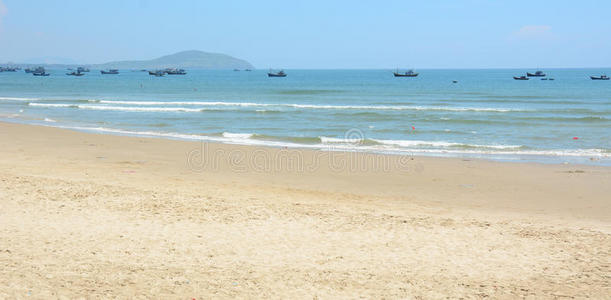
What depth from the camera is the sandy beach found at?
226 inches

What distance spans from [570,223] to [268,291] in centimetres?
570

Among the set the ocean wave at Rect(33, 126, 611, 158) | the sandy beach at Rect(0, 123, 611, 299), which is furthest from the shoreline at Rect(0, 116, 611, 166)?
the sandy beach at Rect(0, 123, 611, 299)

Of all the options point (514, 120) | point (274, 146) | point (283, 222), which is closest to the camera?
point (283, 222)

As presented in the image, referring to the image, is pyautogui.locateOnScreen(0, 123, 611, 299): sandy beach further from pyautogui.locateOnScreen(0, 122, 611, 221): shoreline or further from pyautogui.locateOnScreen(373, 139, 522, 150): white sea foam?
pyautogui.locateOnScreen(373, 139, 522, 150): white sea foam

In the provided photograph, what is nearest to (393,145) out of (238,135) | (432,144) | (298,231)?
Result: (432,144)

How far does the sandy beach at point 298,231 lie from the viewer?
5.74 meters

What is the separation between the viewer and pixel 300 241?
23.9 ft

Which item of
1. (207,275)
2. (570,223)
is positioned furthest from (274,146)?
(207,275)

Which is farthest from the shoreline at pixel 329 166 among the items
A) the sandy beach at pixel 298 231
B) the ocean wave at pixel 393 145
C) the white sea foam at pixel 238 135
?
the white sea foam at pixel 238 135

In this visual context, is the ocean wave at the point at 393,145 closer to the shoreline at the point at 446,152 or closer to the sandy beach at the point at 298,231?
the shoreline at the point at 446,152

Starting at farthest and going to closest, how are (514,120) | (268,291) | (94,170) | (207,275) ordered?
1. (514,120)
2. (94,170)
3. (207,275)
4. (268,291)

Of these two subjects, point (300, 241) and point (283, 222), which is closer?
point (300, 241)

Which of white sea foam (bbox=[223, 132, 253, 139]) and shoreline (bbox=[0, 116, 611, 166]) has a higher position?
white sea foam (bbox=[223, 132, 253, 139])

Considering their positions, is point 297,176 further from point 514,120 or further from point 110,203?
point 514,120
